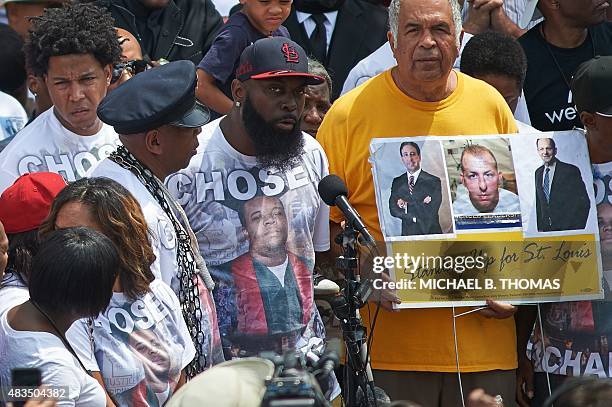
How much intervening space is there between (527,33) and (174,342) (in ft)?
11.5

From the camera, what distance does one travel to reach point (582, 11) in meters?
→ 7.11

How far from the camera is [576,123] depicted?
22.4 ft

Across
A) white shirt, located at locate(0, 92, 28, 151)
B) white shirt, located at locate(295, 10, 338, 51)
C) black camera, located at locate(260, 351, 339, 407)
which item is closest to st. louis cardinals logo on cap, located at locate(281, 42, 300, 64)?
white shirt, located at locate(295, 10, 338, 51)

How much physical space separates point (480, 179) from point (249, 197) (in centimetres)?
107

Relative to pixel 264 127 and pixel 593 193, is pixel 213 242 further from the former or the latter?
pixel 593 193

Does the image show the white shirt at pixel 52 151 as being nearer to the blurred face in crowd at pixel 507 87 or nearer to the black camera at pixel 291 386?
the blurred face in crowd at pixel 507 87

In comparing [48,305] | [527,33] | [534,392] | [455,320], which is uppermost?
[527,33]

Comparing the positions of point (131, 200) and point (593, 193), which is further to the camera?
point (593, 193)

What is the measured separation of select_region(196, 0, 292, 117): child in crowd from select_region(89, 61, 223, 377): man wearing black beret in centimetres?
175

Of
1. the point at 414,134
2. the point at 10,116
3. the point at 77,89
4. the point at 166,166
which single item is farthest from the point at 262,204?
the point at 10,116

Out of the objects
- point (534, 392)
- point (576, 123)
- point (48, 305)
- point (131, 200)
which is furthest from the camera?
point (576, 123)

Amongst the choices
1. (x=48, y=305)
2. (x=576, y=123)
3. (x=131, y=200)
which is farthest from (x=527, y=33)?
(x=48, y=305)

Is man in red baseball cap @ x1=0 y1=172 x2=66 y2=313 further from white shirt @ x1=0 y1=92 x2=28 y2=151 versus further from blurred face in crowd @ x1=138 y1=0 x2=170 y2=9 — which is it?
blurred face in crowd @ x1=138 y1=0 x2=170 y2=9

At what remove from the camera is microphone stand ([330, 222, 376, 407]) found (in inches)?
187
